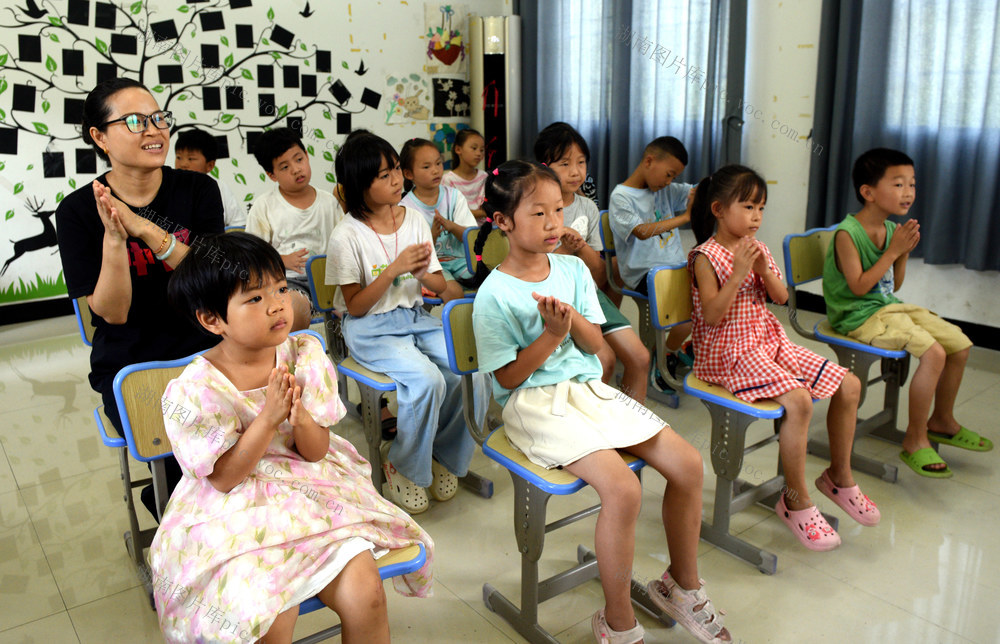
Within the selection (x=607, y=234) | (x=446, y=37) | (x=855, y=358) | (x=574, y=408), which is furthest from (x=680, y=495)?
(x=446, y=37)

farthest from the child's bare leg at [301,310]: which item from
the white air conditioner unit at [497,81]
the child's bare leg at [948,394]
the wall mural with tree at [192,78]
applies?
the white air conditioner unit at [497,81]

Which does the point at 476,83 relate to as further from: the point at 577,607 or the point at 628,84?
the point at 577,607

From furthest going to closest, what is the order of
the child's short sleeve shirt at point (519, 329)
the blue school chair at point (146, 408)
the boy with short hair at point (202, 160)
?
the boy with short hair at point (202, 160) → the child's short sleeve shirt at point (519, 329) → the blue school chair at point (146, 408)

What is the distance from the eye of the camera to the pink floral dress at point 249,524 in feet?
3.83

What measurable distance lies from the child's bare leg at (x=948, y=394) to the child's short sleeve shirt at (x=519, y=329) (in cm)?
140

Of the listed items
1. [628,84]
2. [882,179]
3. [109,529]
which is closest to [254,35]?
[628,84]

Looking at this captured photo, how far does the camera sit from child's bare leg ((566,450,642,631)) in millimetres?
1479

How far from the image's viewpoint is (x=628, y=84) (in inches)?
199

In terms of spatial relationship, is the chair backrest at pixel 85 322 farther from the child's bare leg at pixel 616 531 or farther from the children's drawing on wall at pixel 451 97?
the children's drawing on wall at pixel 451 97

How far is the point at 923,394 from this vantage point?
7.73 ft

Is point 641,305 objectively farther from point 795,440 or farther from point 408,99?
point 408,99

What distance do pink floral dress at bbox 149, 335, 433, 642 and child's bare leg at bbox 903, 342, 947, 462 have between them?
1790 millimetres

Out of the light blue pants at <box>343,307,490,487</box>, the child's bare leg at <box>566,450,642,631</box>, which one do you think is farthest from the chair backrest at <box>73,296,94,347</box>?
the child's bare leg at <box>566,450,642,631</box>

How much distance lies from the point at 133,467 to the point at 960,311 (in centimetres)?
382
